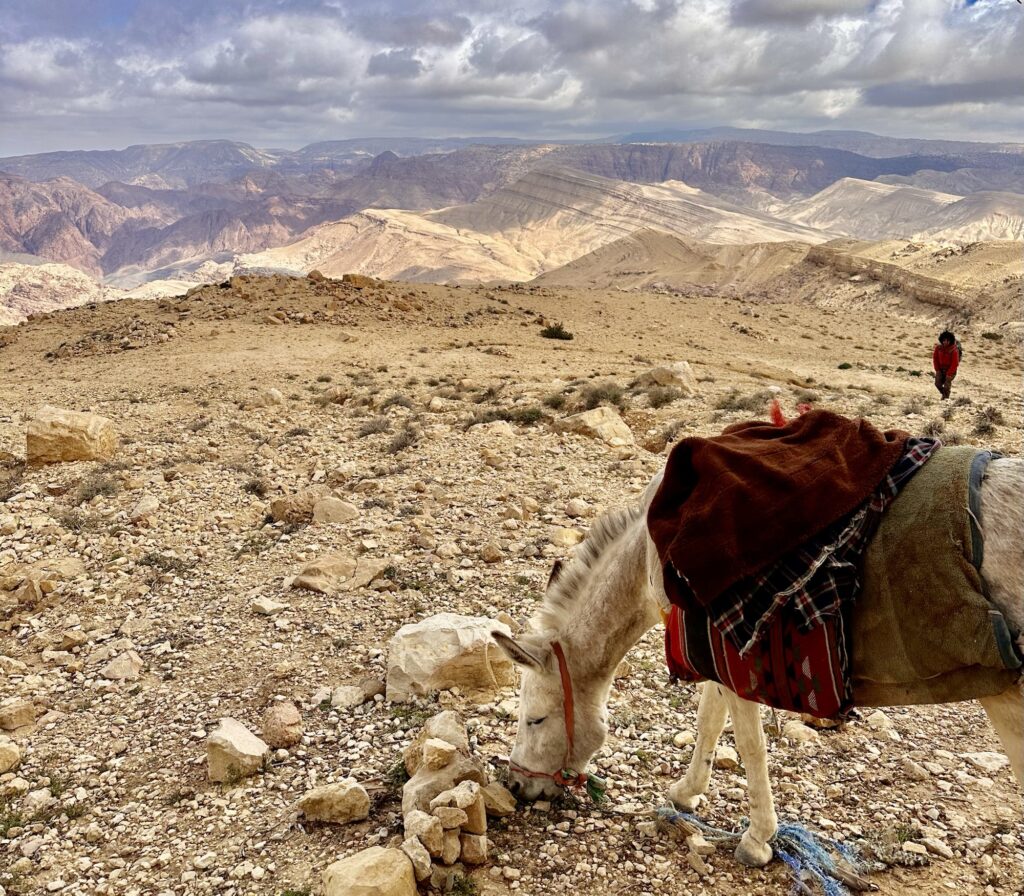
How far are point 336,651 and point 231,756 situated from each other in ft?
4.31

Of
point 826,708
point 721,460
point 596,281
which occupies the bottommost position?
point 596,281

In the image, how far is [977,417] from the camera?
12336 millimetres

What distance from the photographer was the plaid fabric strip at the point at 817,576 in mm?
2445

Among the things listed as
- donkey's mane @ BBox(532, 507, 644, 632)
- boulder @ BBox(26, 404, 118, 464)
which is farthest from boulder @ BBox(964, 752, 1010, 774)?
boulder @ BBox(26, 404, 118, 464)

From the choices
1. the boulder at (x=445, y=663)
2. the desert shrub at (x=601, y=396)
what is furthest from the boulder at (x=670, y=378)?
the boulder at (x=445, y=663)

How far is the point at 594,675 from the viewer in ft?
11.0

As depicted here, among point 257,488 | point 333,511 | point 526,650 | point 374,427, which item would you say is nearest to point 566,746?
point 526,650

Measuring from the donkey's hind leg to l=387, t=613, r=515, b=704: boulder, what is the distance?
274 cm

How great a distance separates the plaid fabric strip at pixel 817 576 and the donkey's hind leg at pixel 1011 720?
1.84ft

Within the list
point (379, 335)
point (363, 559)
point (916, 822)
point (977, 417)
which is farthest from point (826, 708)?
point (379, 335)

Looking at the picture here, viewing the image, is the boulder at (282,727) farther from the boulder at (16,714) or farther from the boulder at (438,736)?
the boulder at (16,714)

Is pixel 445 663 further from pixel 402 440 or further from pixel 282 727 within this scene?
pixel 402 440

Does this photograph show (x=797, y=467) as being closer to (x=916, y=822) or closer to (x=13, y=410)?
(x=916, y=822)

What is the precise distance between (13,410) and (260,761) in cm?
1338
